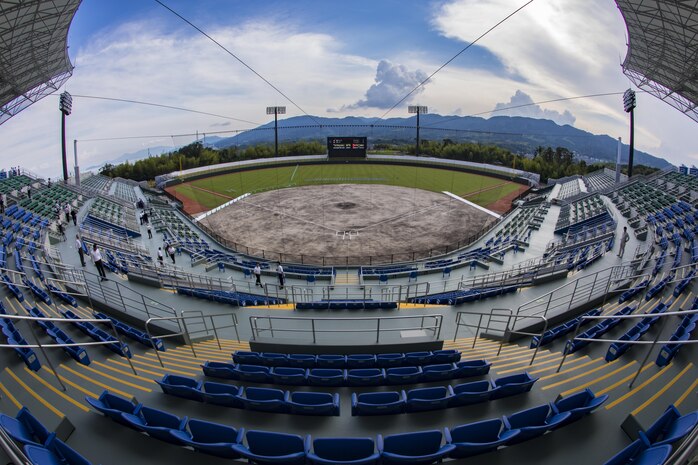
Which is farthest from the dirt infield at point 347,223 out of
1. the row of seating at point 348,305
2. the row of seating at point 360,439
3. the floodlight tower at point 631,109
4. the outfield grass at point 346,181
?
the floodlight tower at point 631,109

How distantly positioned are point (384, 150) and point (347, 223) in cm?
4887

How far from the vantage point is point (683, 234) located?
16.7 metres

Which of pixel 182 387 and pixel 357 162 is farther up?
pixel 357 162

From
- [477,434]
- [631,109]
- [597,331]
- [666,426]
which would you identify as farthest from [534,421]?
[631,109]

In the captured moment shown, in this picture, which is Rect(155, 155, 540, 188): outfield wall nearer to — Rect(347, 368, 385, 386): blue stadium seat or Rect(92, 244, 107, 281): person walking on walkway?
Rect(92, 244, 107, 281): person walking on walkway

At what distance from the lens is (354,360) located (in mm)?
7465

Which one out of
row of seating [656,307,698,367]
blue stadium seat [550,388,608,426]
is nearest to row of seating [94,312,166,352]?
blue stadium seat [550,388,608,426]

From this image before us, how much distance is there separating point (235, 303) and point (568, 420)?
10694 mm

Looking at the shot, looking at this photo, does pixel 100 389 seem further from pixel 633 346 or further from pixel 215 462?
pixel 633 346

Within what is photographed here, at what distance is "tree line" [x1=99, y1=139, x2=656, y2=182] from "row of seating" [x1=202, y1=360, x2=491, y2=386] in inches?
2134

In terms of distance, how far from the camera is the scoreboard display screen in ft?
216

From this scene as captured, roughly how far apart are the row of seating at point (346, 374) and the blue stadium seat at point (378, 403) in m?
0.68

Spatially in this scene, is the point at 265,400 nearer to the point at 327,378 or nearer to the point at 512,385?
the point at 327,378

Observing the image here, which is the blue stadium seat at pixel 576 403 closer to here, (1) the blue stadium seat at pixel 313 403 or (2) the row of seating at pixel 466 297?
(1) the blue stadium seat at pixel 313 403
